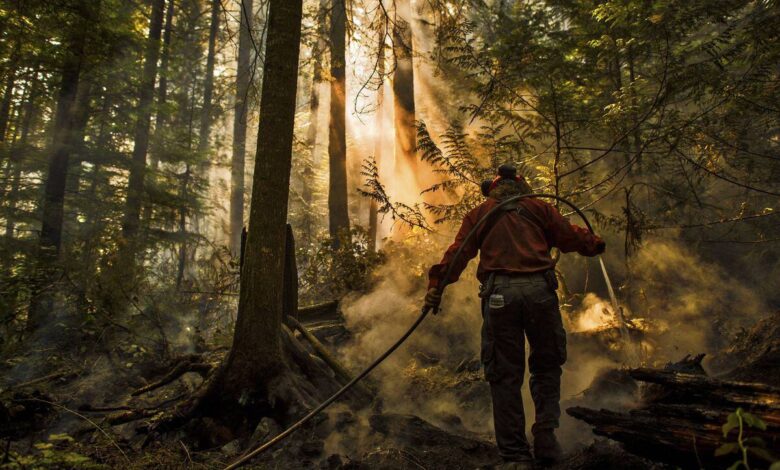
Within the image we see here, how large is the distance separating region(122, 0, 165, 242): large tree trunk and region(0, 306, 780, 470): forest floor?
547cm

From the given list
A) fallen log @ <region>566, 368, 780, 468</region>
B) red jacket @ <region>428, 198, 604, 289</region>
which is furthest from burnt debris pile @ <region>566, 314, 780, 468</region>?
red jacket @ <region>428, 198, 604, 289</region>

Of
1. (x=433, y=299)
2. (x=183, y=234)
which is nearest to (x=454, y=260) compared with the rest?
(x=433, y=299)

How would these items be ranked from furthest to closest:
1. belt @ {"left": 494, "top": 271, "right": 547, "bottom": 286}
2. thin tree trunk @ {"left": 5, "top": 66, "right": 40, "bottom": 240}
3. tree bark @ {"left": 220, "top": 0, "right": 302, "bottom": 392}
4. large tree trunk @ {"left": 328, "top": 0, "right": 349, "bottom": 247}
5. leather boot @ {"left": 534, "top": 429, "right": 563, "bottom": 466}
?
large tree trunk @ {"left": 328, "top": 0, "right": 349, "bottom": 247}
thin tree trunk @ {"left": 5, "top": 66, "right": 40, "bottom": 240}
tree bark @ {"left": 220, "top": 0, "right": 302, "bottom": 392}
belt @ {"left": 494, "top": 271, "right": 547, "bottom": 286}
leather boot @ {"left": 534, "top": 429, "right": 563, "bottom": 466}

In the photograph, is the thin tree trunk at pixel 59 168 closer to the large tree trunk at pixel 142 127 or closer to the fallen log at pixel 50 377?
the fallen log at pixel 50 377

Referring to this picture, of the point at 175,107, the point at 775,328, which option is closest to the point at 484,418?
the point at 775,328

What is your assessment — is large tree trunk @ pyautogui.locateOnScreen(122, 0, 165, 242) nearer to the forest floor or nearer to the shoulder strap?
the forest floor

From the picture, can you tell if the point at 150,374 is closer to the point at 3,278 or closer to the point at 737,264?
the point at 3,278

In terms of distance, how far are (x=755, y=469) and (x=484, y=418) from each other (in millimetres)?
3884

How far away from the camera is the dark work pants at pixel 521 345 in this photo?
3.73m

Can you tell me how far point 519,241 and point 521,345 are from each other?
36.5 inches

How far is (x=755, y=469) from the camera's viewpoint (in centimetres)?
218

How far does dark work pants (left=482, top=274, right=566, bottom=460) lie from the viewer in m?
3.73

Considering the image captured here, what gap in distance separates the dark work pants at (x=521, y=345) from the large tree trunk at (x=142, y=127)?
10587 mm

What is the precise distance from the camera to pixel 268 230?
495 cm
